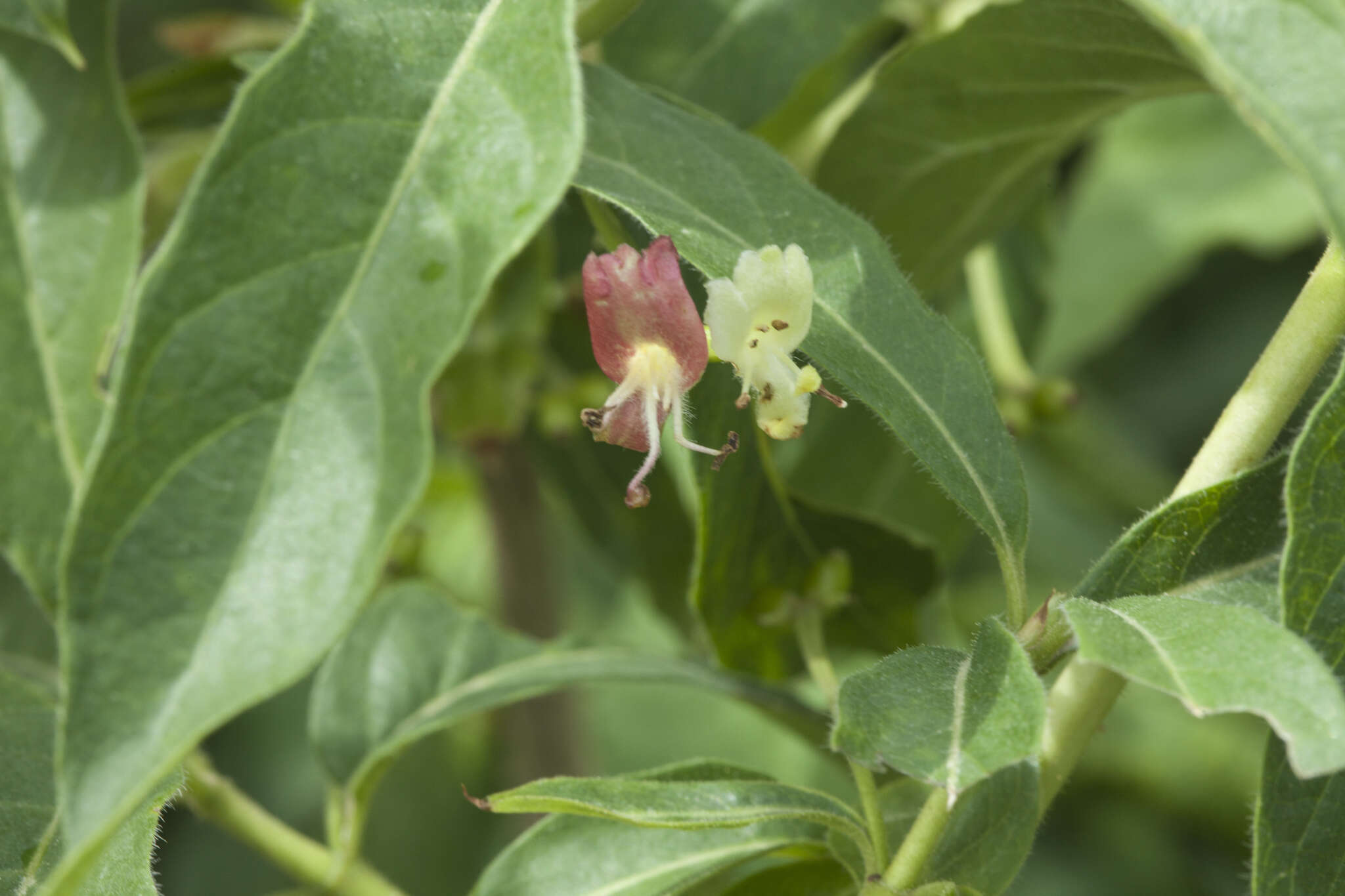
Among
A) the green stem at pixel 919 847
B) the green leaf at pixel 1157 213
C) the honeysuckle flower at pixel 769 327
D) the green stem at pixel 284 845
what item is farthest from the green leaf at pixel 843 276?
the green leaf at pixel 1157 213

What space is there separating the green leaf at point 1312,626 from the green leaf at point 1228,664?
0.03m

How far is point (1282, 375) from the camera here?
608 mm

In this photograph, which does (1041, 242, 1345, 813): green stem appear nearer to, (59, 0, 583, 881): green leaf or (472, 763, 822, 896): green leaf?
(472, 763, 822, 896): green leaf

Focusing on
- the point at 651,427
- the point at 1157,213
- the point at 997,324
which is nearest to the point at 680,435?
the point at 651,427

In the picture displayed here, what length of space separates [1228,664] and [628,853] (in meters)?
0.31

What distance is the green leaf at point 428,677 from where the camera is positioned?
847 mm

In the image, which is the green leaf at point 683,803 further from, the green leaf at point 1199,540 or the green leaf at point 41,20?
the green leaf at point 41,20

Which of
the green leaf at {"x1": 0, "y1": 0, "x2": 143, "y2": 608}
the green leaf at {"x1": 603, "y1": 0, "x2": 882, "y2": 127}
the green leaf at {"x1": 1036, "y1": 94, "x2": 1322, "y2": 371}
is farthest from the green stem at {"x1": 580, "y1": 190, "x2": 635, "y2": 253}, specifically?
the green leaf at {"x1": 1036, "y1": 94, "x2": 1322, "y2": 371}

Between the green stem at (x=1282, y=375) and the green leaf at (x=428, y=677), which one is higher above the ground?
the green stem at (x=1282, y=375)

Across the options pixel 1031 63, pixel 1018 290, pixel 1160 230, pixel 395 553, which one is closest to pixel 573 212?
pixel 1031 63

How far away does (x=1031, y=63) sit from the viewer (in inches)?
31.4

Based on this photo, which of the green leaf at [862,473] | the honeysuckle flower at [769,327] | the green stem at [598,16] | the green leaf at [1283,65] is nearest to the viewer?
the green leaf at [1283,65]

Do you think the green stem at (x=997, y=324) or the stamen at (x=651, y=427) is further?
the green stem at (x=997, y=324)

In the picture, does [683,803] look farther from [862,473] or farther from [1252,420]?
[862,473]
